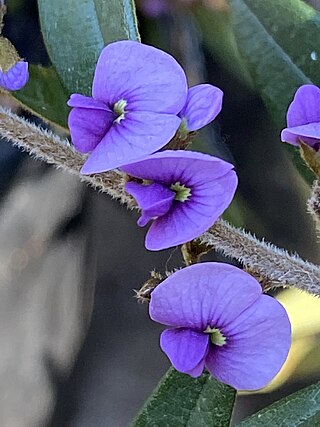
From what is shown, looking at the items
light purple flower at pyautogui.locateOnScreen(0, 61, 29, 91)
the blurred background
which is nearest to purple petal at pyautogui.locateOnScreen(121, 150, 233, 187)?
light purple flower at pyautogui.locateOnScreen(0, 61, 29, 91)

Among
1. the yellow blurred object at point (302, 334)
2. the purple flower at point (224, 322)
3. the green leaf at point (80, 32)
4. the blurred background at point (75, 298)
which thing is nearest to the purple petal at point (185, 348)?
the purple flower at point (224, 322)

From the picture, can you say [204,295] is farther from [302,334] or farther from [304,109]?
[302,334]

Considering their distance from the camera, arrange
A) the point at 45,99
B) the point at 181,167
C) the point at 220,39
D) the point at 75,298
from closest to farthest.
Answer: the point at 181,167 → the point at 45,99 → the point at 220,39 → the point at 75,298

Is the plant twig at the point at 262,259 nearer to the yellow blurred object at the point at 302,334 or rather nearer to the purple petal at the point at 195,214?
the purple petal at the point at 195,214

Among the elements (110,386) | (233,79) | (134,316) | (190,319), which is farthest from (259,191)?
(190,319)

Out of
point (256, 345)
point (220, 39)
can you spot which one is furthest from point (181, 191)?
point (220, 39)

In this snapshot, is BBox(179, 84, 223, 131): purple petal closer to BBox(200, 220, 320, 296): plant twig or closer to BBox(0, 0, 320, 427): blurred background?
BBox(200, 220, 320, 296): plant twig

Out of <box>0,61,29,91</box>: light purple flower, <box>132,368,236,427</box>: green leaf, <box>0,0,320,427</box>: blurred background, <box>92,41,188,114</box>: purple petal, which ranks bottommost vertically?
<box>0,0,320,427</box>: blurred background
